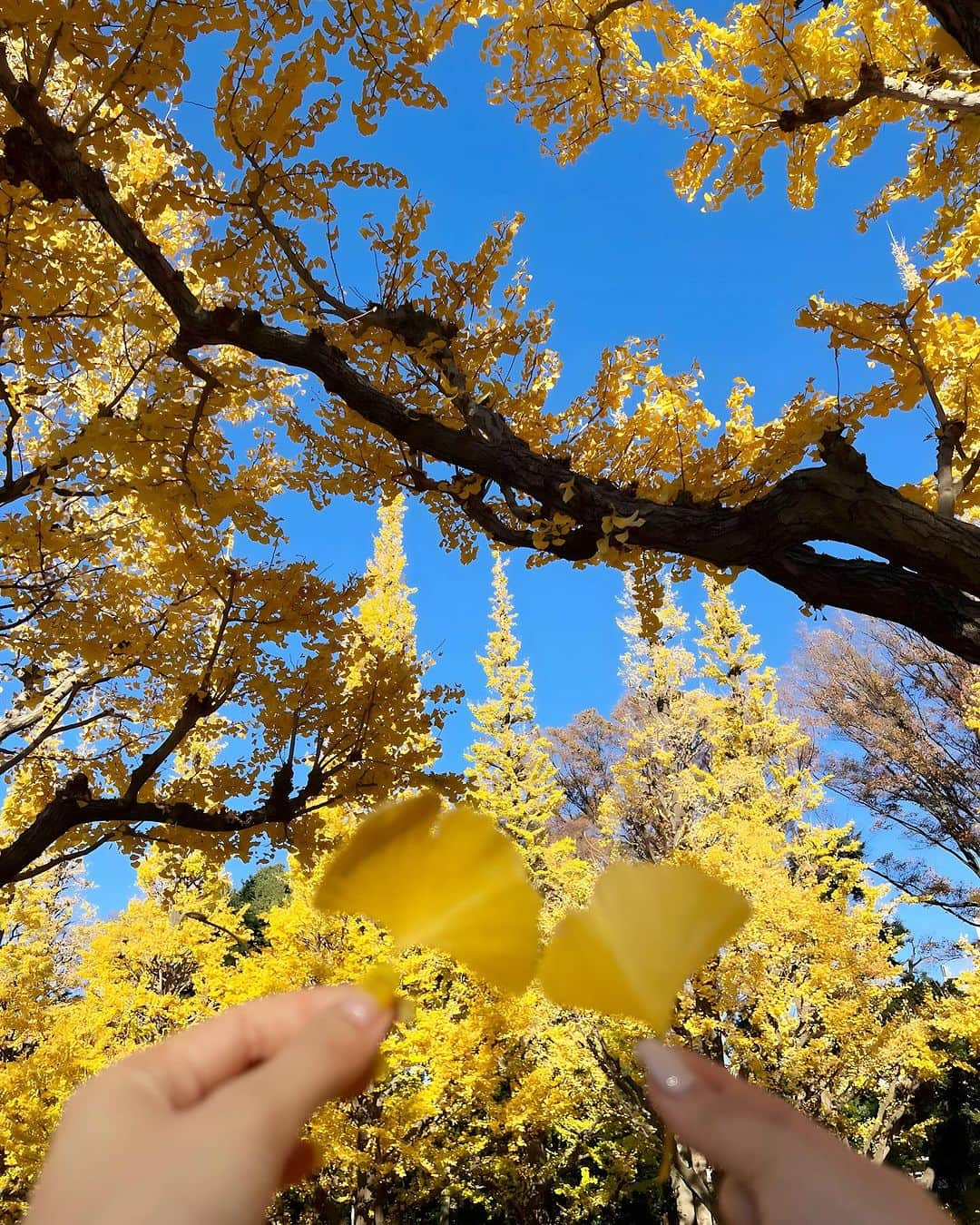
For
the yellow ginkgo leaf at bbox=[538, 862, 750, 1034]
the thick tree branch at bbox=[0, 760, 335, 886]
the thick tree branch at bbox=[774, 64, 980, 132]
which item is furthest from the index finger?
the thick tree branch at bbox=[774, 64, 980, 132]

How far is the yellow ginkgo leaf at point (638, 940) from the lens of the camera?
506 mm

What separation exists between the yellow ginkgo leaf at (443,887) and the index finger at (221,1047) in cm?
7

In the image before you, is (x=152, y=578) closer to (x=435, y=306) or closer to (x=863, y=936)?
(x=435, y=306)

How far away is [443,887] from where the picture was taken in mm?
541

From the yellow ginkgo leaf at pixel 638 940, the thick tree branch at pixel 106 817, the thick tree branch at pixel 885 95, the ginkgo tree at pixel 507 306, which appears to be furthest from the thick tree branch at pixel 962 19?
the thick tree branch at pixel 106 817

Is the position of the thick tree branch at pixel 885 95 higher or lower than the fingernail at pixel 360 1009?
higher

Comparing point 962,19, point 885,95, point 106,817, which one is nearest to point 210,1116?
point 962,19

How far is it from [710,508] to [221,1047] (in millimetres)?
2670

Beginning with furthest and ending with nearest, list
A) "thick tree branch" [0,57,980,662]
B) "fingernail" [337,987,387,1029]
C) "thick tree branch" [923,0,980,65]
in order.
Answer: "thick tree branch" [0,57,980,662] < "thick tree branch" [923,0,980,65] < "fingernail" [337,987,387,1029]

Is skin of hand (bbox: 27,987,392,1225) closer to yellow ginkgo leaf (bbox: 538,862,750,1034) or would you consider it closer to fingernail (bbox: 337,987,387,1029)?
fingernail (bbox: 337,987,387,1029)

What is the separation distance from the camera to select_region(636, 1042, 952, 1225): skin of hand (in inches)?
16.1

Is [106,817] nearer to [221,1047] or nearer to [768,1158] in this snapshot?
[221,1047]

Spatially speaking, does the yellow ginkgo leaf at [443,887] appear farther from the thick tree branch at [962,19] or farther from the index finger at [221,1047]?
the thick tree branch at [962,19]

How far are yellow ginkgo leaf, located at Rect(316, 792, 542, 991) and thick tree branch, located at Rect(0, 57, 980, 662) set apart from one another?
223cm
